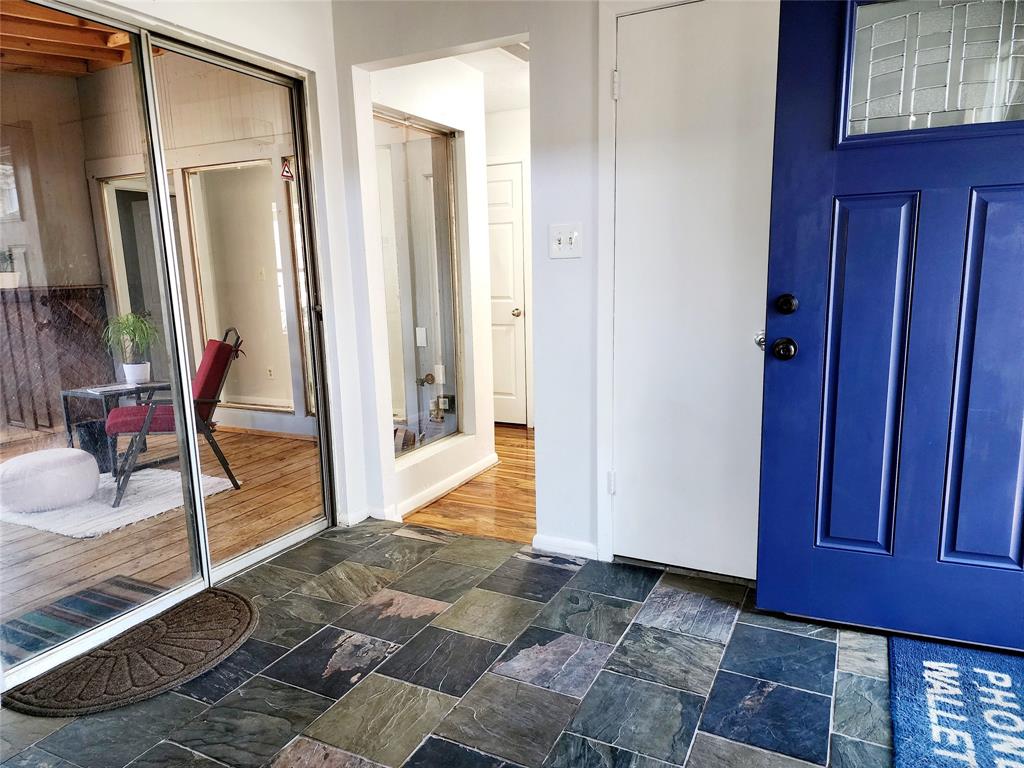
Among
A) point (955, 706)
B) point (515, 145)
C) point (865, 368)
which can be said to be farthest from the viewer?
point (515, 145)

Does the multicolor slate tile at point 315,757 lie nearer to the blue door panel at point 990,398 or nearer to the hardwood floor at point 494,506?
the hardwood floor at point 494,506

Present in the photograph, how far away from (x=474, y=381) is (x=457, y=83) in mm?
1652

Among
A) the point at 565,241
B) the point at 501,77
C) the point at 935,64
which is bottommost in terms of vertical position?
the point at 565,241

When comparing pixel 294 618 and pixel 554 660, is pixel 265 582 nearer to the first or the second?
pixel 294 618

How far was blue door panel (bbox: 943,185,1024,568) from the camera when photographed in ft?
5.52

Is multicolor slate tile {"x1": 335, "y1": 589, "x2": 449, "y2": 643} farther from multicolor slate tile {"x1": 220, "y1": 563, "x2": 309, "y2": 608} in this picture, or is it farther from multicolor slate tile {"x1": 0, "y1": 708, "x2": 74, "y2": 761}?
multicolor slate tile {"x1": 0, "y1": 708, "x2": 74, "y2": 761}

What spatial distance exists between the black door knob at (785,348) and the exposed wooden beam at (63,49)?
222 cm

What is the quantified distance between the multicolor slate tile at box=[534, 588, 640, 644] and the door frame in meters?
1.20

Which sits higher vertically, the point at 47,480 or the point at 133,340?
the point at 133,340

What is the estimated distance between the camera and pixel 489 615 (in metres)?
2.12

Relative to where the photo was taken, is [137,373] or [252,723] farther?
[137,373]

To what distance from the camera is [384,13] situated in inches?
99.7

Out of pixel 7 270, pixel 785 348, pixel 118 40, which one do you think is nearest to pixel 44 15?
pixel 118 40

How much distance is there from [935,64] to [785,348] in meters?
0.85
